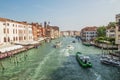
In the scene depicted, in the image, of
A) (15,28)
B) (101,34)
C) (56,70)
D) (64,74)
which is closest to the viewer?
(64,74)

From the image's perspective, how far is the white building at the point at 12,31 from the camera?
6250 cm

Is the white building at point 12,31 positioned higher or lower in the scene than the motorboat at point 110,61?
higher

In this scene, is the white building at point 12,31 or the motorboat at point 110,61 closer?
the motorboat at point 110,61

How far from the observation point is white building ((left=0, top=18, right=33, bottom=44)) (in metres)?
62.5

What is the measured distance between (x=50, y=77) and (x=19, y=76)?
196 inches

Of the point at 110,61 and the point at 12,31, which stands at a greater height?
the point at 12,31

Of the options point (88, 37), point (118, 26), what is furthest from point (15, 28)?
point (88, 37)

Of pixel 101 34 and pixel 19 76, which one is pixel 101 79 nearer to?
pixel 19 76

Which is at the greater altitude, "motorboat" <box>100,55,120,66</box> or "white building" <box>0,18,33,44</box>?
"white building" <box>0,18,33,44</box>

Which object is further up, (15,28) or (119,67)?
(15,28)

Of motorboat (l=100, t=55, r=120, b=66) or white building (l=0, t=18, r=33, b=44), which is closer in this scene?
motorboat (l=100, t=55, r=120, b=66)

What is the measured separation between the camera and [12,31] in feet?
234

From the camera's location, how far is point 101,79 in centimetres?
3036

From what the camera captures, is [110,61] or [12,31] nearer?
[110,61]
